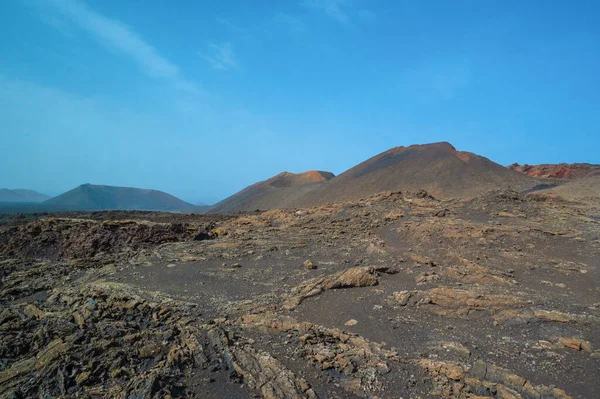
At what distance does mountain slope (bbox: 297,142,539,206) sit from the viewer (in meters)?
28.9

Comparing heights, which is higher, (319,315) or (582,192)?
(582,192)

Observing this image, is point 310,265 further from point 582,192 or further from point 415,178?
point 415,178

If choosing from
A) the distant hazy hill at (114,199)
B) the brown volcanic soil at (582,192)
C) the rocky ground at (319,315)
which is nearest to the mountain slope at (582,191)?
the brown volcanic soil at (582,192)

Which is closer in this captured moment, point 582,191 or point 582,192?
point 582,192

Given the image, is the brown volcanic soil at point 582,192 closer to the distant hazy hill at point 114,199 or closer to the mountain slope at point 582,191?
the mountain slope at point 582,191

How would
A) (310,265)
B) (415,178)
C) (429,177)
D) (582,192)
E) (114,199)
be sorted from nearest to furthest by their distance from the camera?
(310,265) → (582,192) → (429,177) → (415,178) → (114,199)

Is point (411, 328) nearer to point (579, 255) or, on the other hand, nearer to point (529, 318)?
point (529, 318)

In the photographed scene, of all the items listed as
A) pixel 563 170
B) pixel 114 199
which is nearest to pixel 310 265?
pixel 563 170

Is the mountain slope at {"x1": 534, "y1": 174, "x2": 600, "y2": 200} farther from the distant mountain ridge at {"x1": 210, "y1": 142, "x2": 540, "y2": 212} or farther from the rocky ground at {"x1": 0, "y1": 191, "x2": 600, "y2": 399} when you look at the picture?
the rocky ground at {"x1": 0, "y1": 191, "x2": 600, "y2": 399}

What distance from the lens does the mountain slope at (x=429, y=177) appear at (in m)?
28.9

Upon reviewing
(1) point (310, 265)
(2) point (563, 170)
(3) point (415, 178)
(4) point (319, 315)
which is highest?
(2) point (563, 170)

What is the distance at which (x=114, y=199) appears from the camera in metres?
73.4

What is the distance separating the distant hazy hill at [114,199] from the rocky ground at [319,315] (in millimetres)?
56530

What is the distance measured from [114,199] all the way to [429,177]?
65.8 m
